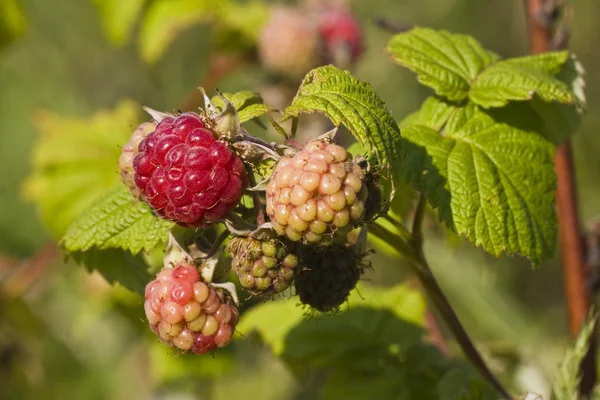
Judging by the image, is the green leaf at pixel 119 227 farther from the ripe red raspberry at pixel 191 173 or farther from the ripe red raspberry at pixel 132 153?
the ripe red raspberry at pixel 191 173

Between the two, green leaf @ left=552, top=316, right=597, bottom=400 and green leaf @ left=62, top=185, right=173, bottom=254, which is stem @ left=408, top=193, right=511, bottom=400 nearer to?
green leaf @ left=552, top=316, right=597, bottom=400

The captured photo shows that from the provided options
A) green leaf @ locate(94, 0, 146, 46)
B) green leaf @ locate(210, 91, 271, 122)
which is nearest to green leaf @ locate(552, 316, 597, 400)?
green leaf @ locate(210, 91, 271, 122)

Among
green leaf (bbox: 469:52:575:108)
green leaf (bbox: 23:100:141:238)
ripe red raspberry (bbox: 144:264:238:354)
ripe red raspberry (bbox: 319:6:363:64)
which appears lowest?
green leaf (bbox: 23:100:141:238)

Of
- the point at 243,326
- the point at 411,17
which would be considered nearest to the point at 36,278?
the point at 243,326

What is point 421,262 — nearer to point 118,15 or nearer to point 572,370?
point 572,370

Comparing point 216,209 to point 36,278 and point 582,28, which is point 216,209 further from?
point 582,28

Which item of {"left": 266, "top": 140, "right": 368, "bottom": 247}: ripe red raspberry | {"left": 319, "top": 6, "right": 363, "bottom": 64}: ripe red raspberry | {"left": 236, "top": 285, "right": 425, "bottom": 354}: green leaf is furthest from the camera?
{"left": 319, "top": 6, "right": 363, "bottom": 64}: ripe red raspberry

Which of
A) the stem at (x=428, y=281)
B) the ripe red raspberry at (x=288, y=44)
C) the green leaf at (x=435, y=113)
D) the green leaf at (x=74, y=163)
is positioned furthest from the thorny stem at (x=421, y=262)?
the ripe red raspberry at (x=288, y=44)
